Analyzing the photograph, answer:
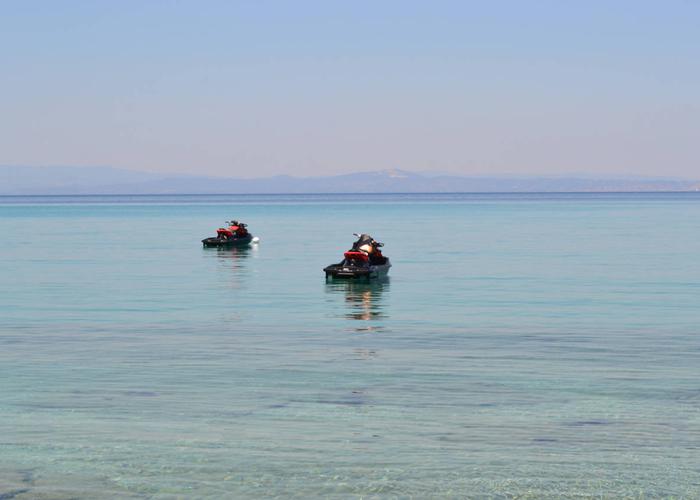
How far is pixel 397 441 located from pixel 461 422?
1.92m

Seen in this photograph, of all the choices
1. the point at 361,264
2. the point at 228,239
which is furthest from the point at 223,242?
the point at 361,264

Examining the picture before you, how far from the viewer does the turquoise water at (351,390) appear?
16938 mm

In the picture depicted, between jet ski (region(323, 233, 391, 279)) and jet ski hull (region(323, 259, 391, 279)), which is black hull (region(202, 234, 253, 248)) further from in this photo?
jet ski hull (region(323, 259, 391, 279))

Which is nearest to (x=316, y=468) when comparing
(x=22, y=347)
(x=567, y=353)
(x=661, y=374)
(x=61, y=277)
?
(x=661, y=374)

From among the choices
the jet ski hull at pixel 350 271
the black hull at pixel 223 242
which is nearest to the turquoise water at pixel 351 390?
the jet ski hull at pixel 350 271

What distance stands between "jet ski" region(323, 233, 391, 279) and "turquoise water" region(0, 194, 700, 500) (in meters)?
0.93

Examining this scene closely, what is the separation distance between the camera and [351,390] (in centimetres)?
2422

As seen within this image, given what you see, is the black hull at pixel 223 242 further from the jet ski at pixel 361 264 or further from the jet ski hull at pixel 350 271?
the jet ski hull at pixel 350 271

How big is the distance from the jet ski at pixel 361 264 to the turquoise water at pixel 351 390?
3.04 feet

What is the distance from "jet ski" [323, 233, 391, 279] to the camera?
2165 inches

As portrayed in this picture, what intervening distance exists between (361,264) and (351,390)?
31899 mm

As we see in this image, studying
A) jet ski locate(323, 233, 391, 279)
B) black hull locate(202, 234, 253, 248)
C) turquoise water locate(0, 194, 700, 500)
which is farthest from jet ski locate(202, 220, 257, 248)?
turquoise water locate(0, 194, 700, 500)

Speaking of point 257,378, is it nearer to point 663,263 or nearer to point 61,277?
point 61,277

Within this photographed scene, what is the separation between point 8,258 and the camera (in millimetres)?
79062
